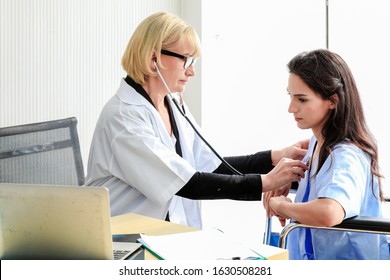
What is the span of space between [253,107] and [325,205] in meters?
1.62

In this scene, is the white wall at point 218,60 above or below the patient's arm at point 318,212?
above

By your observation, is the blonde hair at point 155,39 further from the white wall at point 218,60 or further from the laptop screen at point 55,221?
the laptop screen at point 55,221

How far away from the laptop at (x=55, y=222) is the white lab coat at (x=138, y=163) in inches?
26.6

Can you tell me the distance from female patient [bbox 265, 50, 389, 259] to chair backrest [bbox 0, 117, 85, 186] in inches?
26.3

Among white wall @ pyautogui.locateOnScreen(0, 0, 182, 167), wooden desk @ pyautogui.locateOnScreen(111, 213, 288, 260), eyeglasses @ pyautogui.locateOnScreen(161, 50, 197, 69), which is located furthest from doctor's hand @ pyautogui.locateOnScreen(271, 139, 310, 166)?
white wall @ pyautogui.locateOnScreen(0, 0, 182, 167)

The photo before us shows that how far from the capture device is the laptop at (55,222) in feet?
2.73

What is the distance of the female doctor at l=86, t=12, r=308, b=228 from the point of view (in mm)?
1547

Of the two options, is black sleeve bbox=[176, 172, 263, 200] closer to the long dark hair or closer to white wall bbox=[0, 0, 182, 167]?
the long dark hair

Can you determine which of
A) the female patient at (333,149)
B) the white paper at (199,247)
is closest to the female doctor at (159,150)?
the female patient at (333,149)

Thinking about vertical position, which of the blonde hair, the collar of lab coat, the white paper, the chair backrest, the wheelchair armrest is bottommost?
the wheelchair armrest

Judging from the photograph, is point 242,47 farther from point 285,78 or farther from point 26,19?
point 26,19

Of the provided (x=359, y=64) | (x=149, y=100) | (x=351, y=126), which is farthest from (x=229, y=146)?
(x=351, y=126)

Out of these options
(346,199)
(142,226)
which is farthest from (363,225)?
(142,226)

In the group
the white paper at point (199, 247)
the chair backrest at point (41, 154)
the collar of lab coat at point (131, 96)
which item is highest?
the collar of lab coat at point (131, 96)
